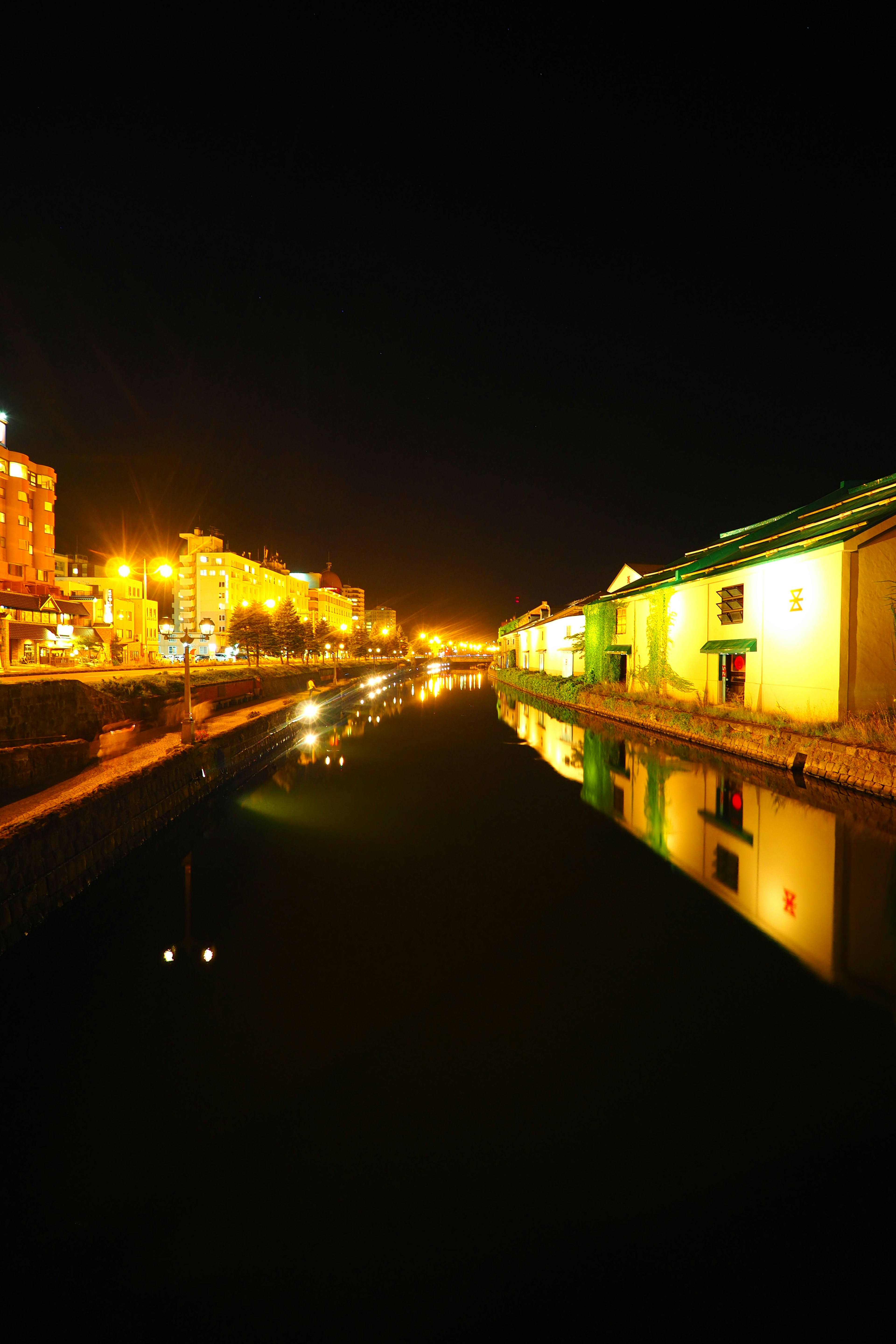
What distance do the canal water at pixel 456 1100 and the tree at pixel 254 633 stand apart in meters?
50.0

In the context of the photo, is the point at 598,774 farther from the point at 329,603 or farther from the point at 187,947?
the point at 329,603

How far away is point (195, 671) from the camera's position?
35500 millimetres

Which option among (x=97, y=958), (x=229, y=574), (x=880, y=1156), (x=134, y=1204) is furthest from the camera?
(x=229, y=574)

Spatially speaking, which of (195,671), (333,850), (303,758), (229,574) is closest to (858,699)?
(333,850)

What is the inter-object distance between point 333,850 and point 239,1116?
516 cm

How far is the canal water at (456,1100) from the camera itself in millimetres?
2484

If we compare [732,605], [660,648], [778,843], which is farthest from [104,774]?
[660,648]

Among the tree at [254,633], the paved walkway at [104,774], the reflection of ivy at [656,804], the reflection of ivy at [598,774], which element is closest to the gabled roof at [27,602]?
the tree at [254,633]

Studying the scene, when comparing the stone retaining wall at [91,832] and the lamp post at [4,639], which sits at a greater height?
the lamp post at [4,639]

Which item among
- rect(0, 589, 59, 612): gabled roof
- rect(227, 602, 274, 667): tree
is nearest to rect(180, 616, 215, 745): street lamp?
rect(0, 589, 59, 612): gabled roof

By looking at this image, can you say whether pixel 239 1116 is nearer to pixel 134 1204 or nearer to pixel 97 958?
pixel 134 1204

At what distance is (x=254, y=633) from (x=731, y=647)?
46.3 metres

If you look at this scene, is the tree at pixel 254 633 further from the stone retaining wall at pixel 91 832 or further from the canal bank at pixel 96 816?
the stone retaining wall at pixel 91 832

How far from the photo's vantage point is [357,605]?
169 metres
